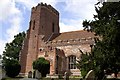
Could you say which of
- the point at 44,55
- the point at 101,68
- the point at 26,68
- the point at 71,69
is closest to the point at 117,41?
the point at 101,68

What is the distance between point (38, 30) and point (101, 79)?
25.4m

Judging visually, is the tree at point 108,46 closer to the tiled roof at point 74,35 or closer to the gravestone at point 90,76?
the gravestone at point 90,76

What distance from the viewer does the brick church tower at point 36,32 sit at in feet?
142

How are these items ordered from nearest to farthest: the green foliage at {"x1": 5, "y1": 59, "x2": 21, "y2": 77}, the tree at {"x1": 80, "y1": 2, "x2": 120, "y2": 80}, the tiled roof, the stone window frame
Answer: the tree at {"x1": 80, "y1": 2, "x2": 120, "y2": 80}
the green foliage at {"x1": 5, "y1": 59, "x2": 21, "y2": 77}
the stone window frame
the tiled roof

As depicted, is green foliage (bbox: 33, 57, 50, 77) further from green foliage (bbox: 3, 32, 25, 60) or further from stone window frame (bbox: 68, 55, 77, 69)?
green foliage (bbox: 3, 32, 25, 60)

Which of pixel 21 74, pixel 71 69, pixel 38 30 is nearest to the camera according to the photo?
pixel 71 69

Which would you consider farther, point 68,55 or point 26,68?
point 26,68

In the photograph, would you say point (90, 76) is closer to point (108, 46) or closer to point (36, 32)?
point (108, 46)

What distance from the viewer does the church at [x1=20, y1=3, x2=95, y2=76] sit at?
3906cm

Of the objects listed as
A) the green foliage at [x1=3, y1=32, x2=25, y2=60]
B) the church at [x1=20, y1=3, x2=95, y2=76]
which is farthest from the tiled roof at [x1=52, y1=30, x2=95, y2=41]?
the green foliage at [x1=3, y1=32, x2=25, y2=60]

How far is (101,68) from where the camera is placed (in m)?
20.2

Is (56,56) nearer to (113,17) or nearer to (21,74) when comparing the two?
→ (21,74)

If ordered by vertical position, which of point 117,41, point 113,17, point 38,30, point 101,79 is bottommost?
point 101,79

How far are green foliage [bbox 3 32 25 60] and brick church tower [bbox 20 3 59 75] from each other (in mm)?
14346
